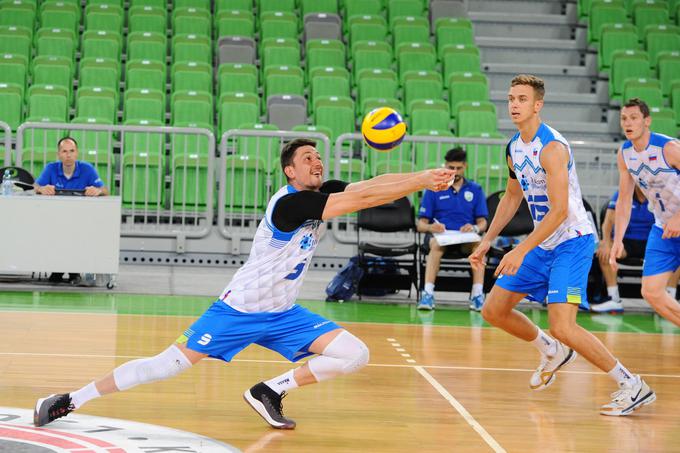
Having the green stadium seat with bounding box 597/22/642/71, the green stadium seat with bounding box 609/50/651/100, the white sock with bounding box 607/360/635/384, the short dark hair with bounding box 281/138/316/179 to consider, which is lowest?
the white sock with bounding box 607/360/635/384

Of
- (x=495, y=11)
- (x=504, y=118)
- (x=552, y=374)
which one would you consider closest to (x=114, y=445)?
(x=552, y=374)

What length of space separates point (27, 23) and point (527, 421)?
1474cm

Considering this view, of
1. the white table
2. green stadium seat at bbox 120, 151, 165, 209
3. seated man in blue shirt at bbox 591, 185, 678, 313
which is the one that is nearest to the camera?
the white table

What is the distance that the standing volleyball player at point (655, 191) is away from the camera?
7590 millimetres

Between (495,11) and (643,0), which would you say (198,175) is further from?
(643,0)

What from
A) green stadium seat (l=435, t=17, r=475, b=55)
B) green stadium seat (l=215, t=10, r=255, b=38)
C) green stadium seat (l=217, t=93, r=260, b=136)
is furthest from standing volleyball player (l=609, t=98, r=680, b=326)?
green stadium seat (l=215, t=10, r=255, b=38)

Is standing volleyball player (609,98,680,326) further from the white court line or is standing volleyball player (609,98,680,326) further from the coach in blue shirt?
the coach in blue shirt

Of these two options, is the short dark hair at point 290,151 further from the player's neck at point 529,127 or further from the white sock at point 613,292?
the white sock at point 613,292

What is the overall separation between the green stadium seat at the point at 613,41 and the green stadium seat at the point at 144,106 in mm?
8291

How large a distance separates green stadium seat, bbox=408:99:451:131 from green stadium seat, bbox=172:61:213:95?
10.9 feet

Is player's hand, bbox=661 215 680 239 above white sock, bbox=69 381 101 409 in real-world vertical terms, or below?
above

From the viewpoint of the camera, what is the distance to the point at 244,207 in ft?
45.9

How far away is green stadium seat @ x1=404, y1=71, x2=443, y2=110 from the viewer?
1716 cm

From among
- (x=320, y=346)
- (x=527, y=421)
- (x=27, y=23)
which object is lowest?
(x=527, y=421)
